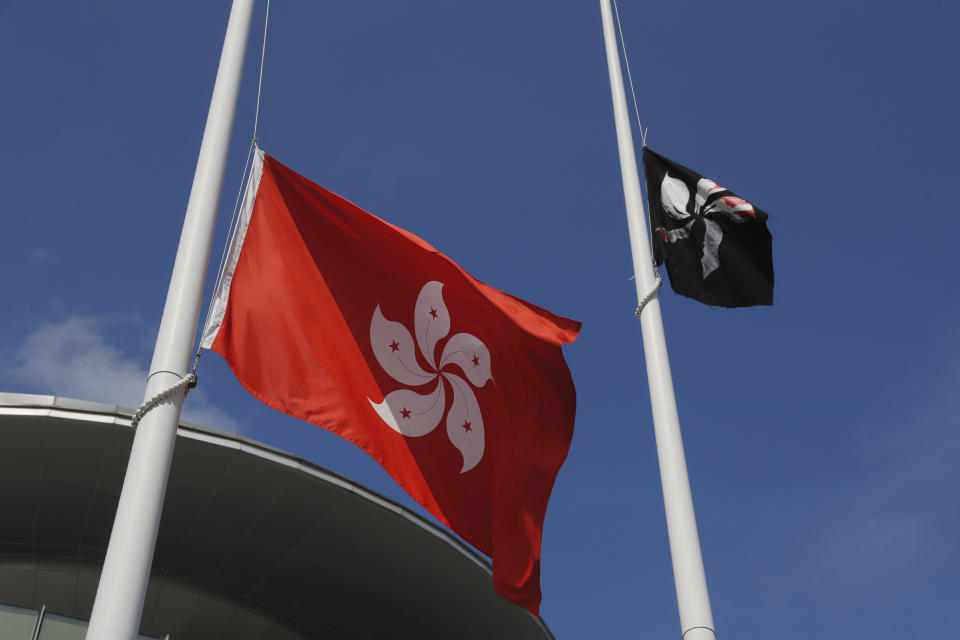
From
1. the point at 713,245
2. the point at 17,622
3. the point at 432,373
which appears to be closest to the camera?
the point at 713,245

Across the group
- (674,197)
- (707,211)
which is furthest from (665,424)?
(674,197)

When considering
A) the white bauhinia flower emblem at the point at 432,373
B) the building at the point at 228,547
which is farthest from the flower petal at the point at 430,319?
the building at the point at 228,547

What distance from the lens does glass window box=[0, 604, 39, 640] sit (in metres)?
16.5

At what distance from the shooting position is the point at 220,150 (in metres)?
7.70

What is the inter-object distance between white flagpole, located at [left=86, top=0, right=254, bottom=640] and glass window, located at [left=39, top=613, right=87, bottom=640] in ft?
39.8

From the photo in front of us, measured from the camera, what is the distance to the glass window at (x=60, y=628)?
16.8 meters

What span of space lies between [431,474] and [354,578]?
11.6 metres

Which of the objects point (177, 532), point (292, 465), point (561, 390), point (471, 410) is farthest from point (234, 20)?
point (177, 532)

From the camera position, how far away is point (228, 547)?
19328 mm

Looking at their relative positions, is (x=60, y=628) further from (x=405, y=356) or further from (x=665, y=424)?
(x=665, y=424)

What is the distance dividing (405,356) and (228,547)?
36.9ft

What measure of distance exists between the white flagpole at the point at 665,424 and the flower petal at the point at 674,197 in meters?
0.56

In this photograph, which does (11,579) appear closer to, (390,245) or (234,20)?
(390,245)

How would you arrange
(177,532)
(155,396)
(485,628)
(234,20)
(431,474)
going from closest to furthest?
1. (155,396)
2. (234,20)
3. (431,474)
4. (177,532)
5. (485,628)
